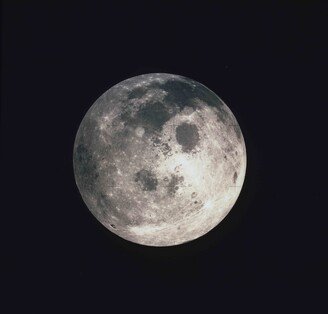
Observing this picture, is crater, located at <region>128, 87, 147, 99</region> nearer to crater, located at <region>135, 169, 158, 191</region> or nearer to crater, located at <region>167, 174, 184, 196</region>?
crater, located at <region>135, 169, 158, 191</region>

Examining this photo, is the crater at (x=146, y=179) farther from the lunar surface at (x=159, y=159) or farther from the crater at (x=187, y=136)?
the crater at (x=187, y=136)

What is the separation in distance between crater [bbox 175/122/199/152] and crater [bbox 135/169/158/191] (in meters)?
0.42

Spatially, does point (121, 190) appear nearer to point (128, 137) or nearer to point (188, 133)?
point (128, 137)

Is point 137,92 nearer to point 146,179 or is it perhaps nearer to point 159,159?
point 159,159

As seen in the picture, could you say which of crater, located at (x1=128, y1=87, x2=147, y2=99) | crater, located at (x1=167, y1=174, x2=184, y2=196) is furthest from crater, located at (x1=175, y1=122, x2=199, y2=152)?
crater, located at (x1=128, y1=87, x2=147, y2=99)

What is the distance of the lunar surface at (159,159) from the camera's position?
4035 millimetres

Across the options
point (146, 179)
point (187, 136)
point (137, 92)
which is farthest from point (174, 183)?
point (137, 92)

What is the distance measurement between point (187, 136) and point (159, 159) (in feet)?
1.20

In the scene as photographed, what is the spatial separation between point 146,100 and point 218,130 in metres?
0.83

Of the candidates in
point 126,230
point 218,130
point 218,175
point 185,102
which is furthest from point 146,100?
point 126,230

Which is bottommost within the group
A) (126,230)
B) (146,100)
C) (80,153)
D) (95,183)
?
(126,230)

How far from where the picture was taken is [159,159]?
13.1 ft

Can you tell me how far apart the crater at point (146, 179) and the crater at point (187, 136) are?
0.42 meters

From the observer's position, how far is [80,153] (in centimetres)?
452
